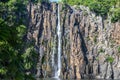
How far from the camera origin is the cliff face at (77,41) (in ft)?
315

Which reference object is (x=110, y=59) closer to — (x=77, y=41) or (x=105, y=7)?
(x=77, y=41)

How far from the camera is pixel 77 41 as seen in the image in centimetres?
9856

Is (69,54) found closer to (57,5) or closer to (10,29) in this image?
(57,5)

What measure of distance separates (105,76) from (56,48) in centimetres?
1557

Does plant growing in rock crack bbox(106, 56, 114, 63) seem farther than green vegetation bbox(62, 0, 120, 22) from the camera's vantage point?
No

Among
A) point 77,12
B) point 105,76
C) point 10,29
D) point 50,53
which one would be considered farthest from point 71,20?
point 10,29

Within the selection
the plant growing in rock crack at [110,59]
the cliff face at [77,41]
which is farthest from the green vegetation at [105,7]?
the plant growing in rock crack at [110,59]

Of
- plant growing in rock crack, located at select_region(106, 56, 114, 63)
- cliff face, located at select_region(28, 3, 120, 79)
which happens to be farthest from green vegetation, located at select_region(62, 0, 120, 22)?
plant growing in rock crack, located at select_region(106, 56, 114, 63)

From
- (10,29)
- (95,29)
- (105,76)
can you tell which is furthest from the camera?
(95,29)

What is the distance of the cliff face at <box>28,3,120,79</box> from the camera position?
96.1 meters

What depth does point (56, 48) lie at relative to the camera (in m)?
99.1

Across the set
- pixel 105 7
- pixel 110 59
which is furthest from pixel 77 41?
pixel 105 7

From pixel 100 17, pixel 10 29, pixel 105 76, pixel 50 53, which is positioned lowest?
pixel 105 76

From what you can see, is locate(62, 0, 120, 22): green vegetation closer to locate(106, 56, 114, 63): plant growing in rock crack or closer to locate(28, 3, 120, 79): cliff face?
locate(28, 3, 120, 79): cliff face
